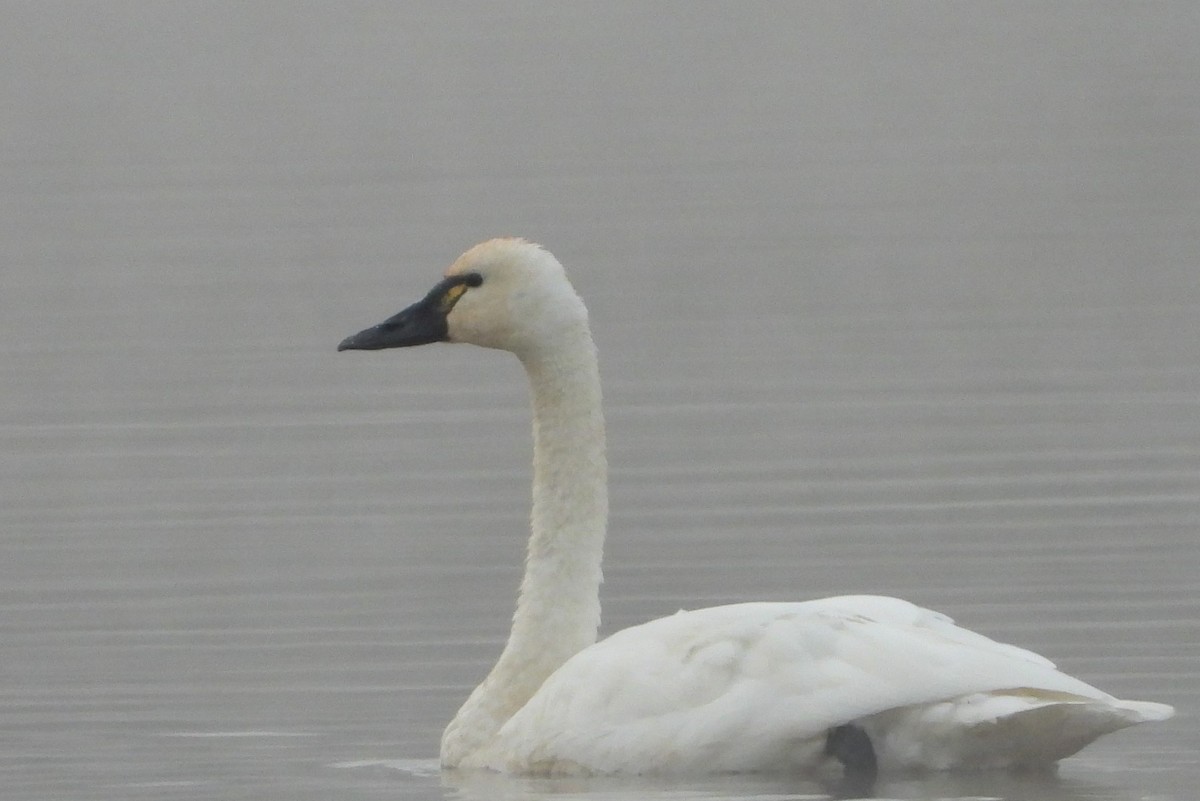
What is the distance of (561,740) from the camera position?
909cm

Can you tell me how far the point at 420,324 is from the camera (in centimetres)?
1028

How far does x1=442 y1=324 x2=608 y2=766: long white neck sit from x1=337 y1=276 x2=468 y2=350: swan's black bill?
295 mm

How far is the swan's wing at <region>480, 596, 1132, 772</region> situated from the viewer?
8.55 meters

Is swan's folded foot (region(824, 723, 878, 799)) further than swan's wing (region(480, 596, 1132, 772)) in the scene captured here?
Yes

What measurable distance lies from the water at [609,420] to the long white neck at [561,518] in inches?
18.2

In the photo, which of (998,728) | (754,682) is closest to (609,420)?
(754,682)

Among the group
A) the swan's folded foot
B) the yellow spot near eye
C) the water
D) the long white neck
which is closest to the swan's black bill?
the yellow spot near eye

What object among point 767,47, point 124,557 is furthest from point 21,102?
point 124,557

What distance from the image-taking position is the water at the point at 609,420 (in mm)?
10500

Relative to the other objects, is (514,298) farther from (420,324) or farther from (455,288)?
(420,324)

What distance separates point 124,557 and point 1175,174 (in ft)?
55.6

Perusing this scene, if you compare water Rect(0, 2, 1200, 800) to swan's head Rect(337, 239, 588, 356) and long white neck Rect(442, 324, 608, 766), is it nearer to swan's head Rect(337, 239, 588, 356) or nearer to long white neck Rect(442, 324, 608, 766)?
long white neck Rect(442, 324, 608, 766)

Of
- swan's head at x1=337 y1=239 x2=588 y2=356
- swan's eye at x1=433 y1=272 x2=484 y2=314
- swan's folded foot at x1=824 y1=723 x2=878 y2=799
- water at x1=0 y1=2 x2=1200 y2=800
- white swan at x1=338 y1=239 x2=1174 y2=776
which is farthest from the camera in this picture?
water at x1=0 y1=2 x2=1200 y2=800

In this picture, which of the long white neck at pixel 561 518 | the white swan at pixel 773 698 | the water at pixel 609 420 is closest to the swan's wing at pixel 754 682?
the white swan at pixel 773 698
